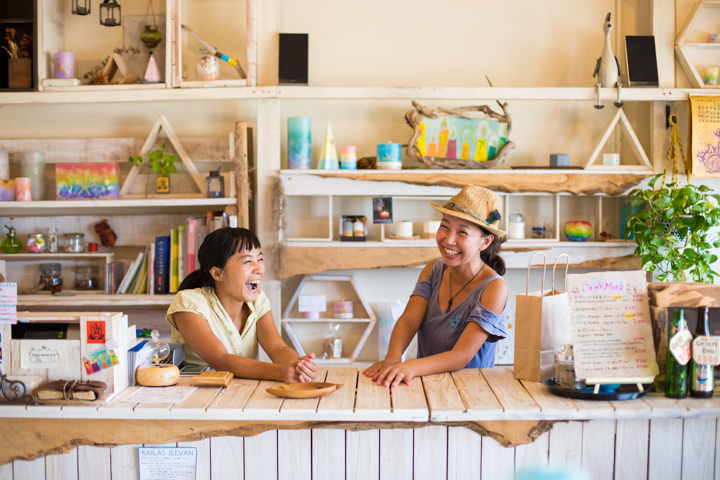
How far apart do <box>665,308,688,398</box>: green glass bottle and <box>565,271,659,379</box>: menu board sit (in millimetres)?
41

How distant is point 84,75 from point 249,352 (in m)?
2.37

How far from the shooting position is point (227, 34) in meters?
3.50

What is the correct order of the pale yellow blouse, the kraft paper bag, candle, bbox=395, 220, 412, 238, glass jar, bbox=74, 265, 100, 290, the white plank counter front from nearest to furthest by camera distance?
the white plank counter front < the kraft paper bag < the pale yellow blouse < candle, bbox=395, 220, 412, 238 < glass jar, bbox=74, 265, 100, 290

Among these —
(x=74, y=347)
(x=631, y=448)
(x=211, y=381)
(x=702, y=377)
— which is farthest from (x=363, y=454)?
(x=702, y=377)

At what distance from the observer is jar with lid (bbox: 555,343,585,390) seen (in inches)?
65.6

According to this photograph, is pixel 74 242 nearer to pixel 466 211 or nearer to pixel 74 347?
pixel 74 347

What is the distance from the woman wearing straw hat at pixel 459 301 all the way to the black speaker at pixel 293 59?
153 centimetres

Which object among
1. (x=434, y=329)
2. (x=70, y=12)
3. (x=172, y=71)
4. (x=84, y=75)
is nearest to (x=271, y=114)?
(x=172, y=71)

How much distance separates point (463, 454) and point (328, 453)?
1.24ft

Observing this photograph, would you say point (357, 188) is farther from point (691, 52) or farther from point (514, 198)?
point (691, 52)

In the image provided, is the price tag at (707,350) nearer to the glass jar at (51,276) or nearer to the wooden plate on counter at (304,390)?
the wooden plate on counter at (304,390)

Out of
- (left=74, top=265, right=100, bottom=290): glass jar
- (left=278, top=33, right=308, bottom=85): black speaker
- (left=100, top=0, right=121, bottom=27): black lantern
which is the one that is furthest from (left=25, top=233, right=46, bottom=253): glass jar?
(left=278, top=33, right=308, bottom=85): black speaker

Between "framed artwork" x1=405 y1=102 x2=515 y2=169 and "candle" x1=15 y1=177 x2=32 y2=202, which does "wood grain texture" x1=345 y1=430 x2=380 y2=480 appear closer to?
"framed artwork" x1=405 y1=102 x2=515 y2=169

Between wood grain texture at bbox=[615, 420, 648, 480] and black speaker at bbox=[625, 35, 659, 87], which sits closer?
wood grain texture at bbox=[615, 420, 648, 480]
